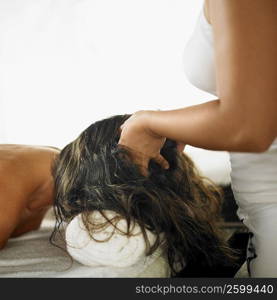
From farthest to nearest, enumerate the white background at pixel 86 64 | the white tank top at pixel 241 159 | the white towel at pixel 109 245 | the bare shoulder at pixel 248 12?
1. the white background at pixel 86 64
2. the white towel at pixel 109 245
3. the white tank top at pixel 241 159
4. the bare shoulder at pixel 248 12

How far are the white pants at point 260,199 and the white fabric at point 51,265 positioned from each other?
0.18m

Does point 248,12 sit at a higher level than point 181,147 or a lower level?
higher

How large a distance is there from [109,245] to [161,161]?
21 cm

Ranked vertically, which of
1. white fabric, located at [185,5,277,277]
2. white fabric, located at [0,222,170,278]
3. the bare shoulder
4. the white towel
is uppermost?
the bare shoulder

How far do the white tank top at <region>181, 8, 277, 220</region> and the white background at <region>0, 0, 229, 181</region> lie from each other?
0.13m

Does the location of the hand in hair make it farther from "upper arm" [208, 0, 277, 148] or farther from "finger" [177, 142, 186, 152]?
"upper arm" [208, 0, 277, 148]

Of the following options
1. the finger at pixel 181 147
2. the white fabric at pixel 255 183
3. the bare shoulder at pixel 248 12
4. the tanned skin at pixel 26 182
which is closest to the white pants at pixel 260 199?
the white fabric at pixel 255 183

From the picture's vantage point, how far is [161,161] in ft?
3.03

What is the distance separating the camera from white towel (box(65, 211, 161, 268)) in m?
0.81

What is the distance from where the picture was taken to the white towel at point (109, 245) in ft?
2.66

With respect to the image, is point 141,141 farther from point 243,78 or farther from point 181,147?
point 243,78

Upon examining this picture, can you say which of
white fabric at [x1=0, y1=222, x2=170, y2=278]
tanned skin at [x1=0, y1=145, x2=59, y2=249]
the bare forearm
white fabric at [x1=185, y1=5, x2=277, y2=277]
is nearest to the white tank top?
white fabric at [x1=185, y1=5, x2=277, y2=277]

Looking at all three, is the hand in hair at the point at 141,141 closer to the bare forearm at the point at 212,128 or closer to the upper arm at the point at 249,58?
the bare forearm at the point at 212,128

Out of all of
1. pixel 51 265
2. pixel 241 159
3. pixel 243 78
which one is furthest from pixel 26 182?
pixel 243 78
